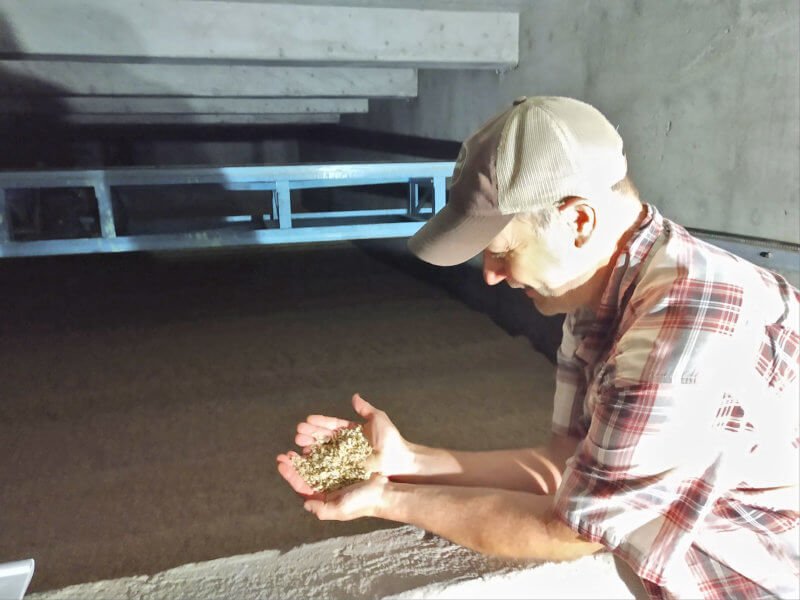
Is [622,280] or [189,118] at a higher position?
[189,118]

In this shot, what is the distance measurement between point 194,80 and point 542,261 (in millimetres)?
4787

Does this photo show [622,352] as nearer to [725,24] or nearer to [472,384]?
[725,24]

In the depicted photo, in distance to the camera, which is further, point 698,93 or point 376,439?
point 698,93

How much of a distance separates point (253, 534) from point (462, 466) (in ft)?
2.86

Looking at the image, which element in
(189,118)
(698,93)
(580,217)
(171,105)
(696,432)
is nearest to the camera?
(696,432)

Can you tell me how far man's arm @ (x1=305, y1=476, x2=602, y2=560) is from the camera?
1169mm

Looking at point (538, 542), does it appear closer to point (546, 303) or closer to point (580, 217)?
point (546, 303)

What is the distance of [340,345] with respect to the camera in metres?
3.84

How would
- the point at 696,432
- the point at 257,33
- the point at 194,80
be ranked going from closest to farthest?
the point at 696,432
the point at 257,33
the point at 194,80

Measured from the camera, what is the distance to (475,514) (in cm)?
128

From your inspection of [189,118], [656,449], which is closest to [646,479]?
[656,449]

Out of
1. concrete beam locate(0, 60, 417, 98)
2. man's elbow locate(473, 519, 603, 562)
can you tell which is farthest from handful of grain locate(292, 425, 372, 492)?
concrete beam locate(0, 60, 417, 98)

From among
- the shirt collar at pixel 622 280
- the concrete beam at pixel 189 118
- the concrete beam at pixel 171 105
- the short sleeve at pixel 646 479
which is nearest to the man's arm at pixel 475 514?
the short sleeve at pixel 646 479

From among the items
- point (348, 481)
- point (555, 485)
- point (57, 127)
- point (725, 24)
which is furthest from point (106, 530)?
point (57, 127)
